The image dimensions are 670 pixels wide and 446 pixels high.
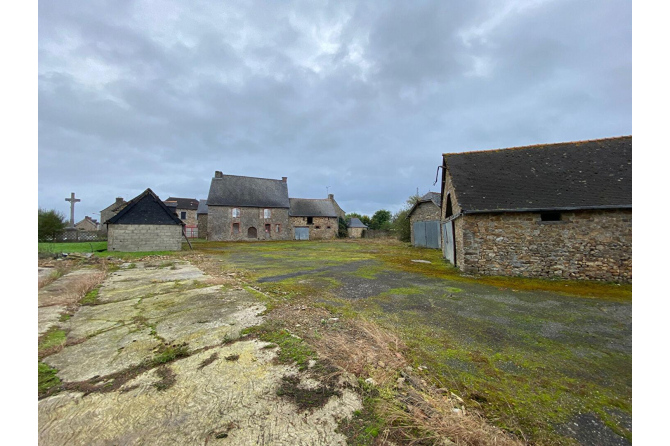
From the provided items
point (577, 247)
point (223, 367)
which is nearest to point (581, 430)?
point (223, 367)

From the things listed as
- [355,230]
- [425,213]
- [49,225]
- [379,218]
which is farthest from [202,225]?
[425,213]

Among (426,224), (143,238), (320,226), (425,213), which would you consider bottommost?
(143,238)

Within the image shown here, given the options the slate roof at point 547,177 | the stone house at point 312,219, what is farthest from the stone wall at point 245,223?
the slate roof at point 547,177

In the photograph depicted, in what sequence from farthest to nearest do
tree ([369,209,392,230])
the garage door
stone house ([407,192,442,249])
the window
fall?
tree ([369,209,392,230]), the garage door, stone house ([407,192,442,249]), the window

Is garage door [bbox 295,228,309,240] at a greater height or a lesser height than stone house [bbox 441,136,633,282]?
lesser

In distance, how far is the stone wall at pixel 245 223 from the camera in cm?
2961

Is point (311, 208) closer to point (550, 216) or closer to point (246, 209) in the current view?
point (246, 209)

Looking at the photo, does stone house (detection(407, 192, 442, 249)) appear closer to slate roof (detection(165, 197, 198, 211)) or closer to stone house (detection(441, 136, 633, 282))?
stone house (detection(441, 136, 633, 282))

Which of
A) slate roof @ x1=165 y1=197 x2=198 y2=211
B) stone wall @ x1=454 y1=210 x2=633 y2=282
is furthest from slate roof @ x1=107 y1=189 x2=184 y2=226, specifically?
slate roof @ x1=165 y1=197 x2=198 y2=211

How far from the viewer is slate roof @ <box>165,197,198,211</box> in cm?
4325

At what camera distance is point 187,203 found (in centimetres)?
4538

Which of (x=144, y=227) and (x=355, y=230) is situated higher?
(x=144, y=227)

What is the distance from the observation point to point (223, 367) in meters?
2.49

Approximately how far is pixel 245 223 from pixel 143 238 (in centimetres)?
1588
